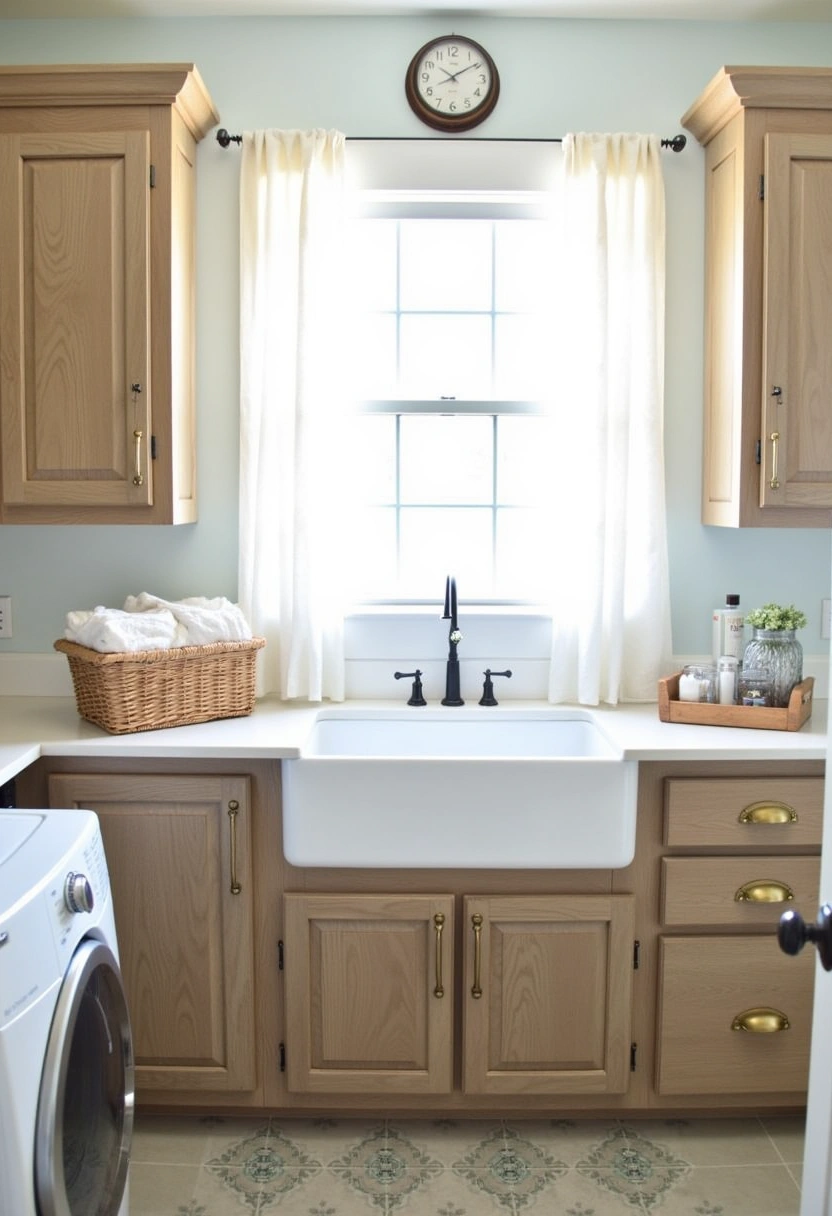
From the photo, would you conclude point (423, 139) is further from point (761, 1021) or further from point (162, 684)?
point (761, 1021)

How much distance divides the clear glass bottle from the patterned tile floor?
975 millimetres

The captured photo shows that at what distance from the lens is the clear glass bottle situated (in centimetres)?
278

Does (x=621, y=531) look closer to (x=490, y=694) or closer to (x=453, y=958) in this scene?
(x=490, y=694)

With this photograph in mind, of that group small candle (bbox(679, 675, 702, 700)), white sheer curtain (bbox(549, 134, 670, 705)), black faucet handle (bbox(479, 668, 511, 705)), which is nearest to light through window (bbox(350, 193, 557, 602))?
white sheer curtain (bbox(549, 134, 670, 705))

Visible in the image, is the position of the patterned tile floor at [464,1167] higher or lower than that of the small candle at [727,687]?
lower

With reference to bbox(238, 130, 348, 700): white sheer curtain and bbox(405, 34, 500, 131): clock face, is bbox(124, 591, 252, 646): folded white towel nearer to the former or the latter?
bbox(238, 130, 348, 700): white sheer curtain

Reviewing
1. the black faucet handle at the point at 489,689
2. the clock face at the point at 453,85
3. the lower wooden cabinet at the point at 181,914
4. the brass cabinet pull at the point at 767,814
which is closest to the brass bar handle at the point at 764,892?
the brass cabinet pull at the point at 767,814

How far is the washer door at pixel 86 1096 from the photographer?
163cm

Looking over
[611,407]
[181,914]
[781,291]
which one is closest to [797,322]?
[781,291]

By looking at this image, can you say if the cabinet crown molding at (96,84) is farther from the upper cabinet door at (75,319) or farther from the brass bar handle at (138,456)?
the brass bar handle at (138,456)

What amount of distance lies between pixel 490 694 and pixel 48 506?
117 centimetres

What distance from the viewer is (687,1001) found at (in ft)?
8.39

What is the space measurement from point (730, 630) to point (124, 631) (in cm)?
143

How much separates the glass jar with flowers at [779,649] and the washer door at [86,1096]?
1610 mm
